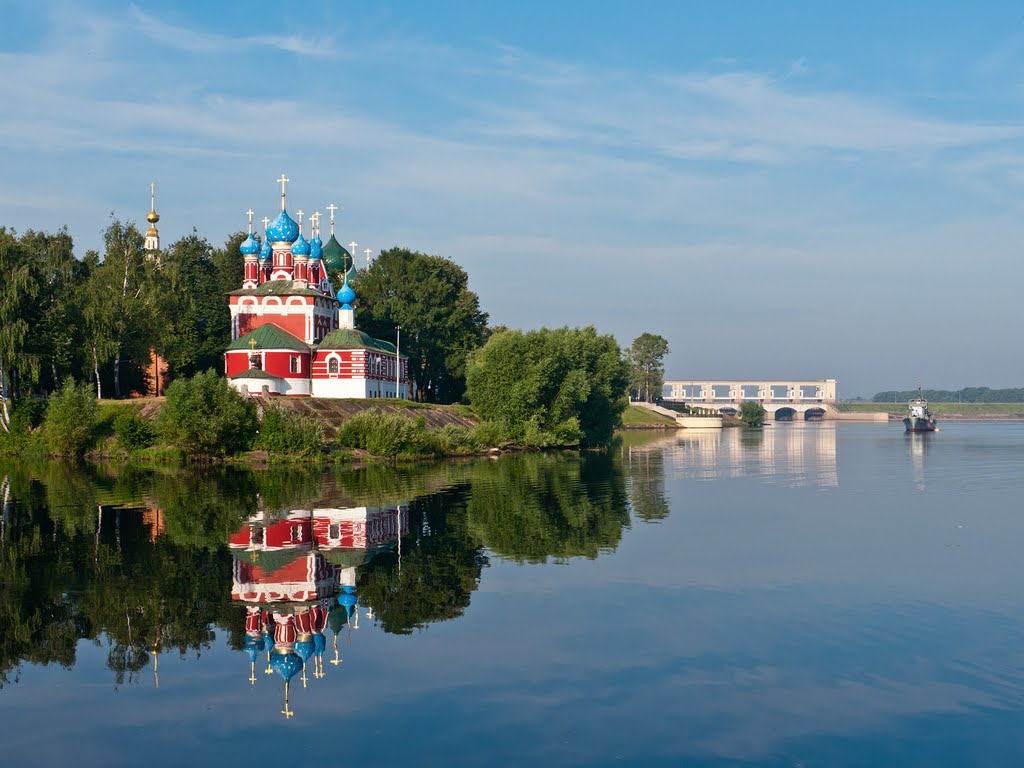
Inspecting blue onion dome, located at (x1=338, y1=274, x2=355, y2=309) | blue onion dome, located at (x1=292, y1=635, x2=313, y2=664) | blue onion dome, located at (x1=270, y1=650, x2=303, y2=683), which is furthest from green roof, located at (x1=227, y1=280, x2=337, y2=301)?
blue onion dome, located at (x1=270, y1=650, x2=303, y2=683)

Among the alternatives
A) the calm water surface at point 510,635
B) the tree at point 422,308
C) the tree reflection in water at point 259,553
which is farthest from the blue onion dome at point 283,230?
the calm water surface at point 510,635

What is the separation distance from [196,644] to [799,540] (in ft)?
54.4

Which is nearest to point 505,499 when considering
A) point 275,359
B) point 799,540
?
point 799,540

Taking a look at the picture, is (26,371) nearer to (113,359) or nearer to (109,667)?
(113,359)

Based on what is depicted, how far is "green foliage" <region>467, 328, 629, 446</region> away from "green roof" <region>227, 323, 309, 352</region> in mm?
12052

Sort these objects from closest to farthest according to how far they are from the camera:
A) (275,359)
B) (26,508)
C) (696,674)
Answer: (696,674) < (26,508) < (275,359)

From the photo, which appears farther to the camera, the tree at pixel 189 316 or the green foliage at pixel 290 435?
the tree at pixel 189 316

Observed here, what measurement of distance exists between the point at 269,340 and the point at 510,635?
2169 inches

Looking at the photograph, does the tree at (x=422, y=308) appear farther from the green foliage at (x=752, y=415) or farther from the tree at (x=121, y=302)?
the green foliage at (x=752, y=415)

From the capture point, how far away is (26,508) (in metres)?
34.3

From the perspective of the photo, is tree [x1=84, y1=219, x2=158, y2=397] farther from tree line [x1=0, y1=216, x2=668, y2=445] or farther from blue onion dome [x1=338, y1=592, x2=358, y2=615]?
blue onion dome [x1=338, y1=592, x2=358, y2=615]

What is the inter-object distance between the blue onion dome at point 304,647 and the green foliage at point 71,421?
45.9 m

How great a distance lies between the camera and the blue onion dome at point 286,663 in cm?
1514

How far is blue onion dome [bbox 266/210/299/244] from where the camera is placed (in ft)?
242
